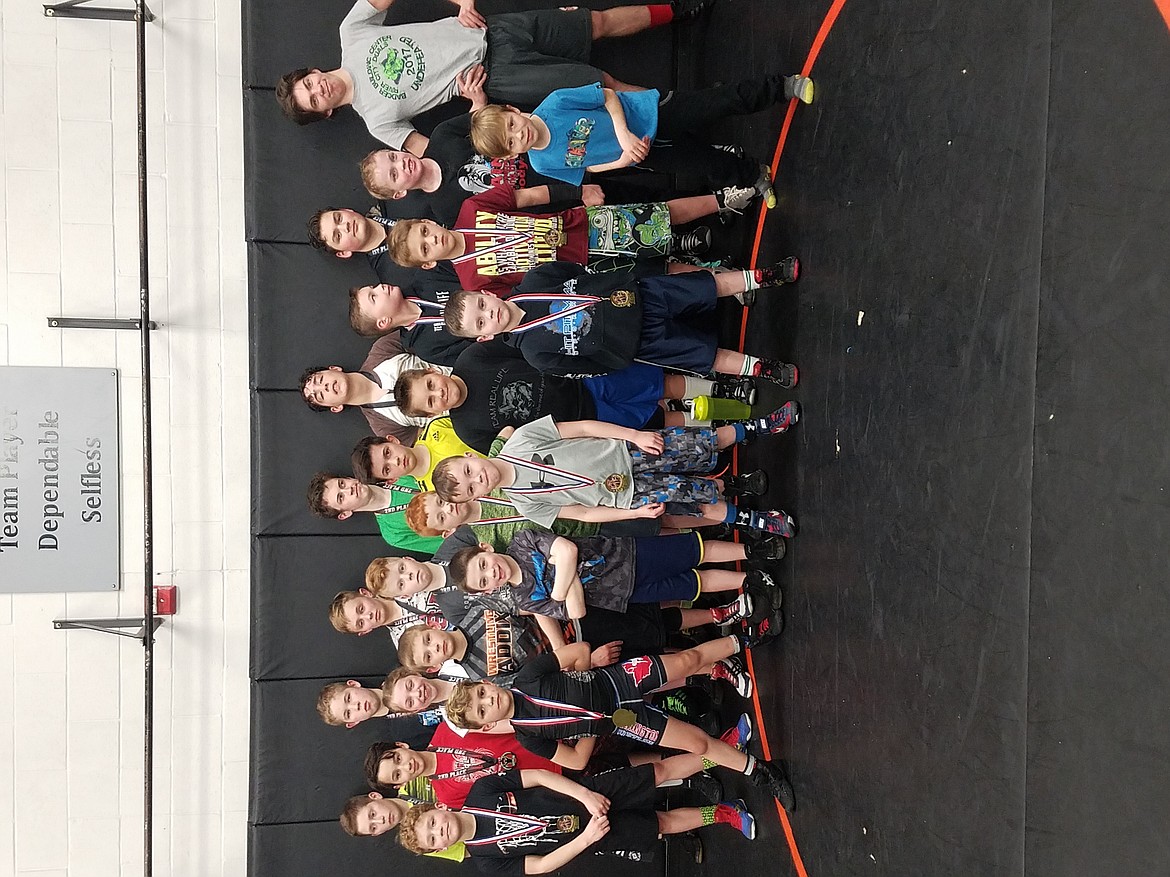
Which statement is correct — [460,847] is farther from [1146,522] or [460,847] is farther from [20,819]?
[1146,522]

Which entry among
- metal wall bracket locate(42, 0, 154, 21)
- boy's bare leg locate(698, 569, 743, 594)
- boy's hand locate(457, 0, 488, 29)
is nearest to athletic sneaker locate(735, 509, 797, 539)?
boy's bare leg locate(698, 569, 743, 594)

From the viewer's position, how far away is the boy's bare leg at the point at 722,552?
339 centimetres

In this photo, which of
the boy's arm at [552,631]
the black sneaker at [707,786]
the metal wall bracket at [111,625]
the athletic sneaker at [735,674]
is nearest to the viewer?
the boy's arm at [552,631]

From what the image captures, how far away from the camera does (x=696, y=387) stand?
3500mm

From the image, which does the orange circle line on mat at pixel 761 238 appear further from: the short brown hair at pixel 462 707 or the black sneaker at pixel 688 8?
the short brown hair at pixel 462 707

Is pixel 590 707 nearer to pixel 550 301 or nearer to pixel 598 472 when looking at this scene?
pixel 598 472

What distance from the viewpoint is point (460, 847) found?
345 cm

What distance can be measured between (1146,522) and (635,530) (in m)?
1.79

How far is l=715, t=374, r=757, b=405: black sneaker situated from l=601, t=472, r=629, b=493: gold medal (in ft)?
2.35

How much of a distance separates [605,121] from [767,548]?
1.71 metres

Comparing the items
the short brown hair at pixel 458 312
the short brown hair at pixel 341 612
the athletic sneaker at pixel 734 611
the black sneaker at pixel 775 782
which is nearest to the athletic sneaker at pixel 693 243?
the short brown hair at pixel 458 312

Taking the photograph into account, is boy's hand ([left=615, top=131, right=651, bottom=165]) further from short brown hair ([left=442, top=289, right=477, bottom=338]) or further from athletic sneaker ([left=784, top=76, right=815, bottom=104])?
short brown hair ([left=442, top=289, right=477, bottom=338])

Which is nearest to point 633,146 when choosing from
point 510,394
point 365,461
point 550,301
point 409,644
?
point 550,301

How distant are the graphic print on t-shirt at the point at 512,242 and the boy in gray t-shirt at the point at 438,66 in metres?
0.50
